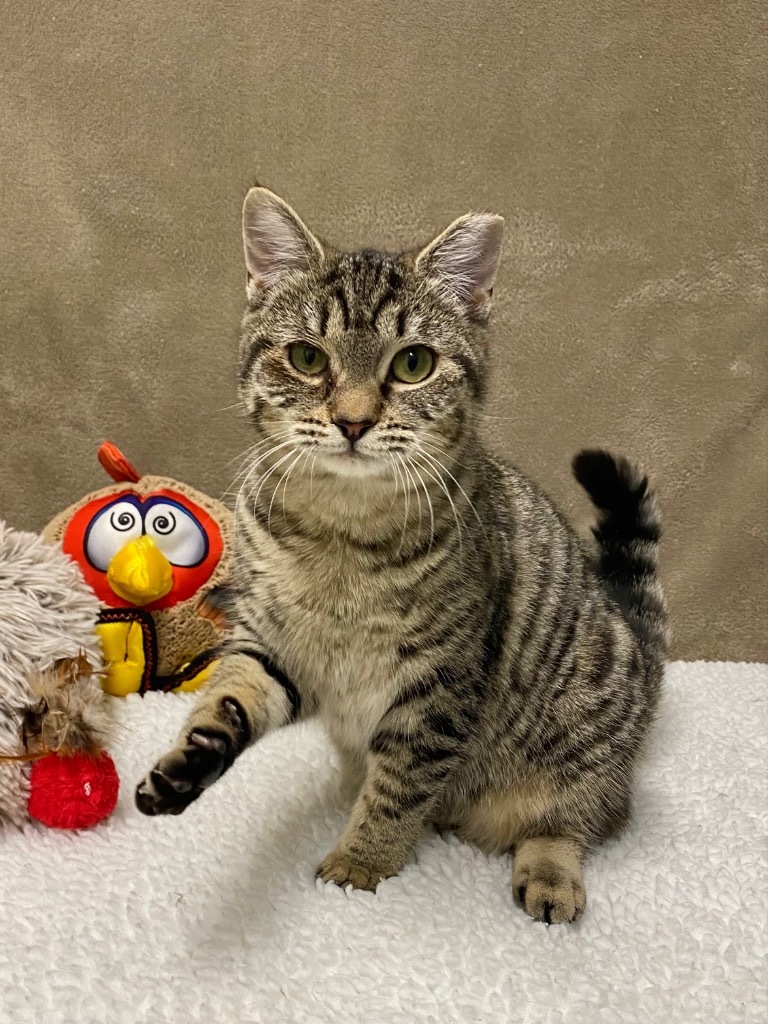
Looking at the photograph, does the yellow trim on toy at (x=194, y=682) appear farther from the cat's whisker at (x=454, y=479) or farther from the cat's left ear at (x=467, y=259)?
the cat's left ear at (x=467, y=259)

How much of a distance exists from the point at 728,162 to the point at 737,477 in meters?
0.62

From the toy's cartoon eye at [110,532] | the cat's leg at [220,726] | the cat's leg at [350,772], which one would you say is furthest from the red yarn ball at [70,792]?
the toy's cartoon eye at [110,532]

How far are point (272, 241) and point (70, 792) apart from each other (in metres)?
0.75

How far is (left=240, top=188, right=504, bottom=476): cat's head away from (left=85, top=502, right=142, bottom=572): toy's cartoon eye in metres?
0.49

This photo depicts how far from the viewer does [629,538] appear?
1.39 meters

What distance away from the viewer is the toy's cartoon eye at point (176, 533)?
4.73 ft

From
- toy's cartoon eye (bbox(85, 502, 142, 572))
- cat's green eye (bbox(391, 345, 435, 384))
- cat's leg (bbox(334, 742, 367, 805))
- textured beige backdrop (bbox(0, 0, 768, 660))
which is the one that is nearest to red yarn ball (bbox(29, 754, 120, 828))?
cat's leg (bbox(334, 742, 367, 805))

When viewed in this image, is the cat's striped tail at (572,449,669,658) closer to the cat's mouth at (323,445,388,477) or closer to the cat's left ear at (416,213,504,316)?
the cat's left ear at (416,213,504,316)

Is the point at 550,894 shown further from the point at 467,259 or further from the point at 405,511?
the point at 467,259

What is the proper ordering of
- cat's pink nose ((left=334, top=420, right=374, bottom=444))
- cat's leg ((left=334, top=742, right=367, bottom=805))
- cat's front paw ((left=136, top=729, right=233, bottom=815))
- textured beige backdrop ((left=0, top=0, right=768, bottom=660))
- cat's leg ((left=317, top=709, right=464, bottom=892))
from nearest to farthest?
1. cat's front paw ((left=136, top=729, right=233, bottom=815))
2. cat's pink nose ((left=334, top=420, right=374, bottom=444))
3. cat's leg ((left=317, top=709, right=464, bottom=892))
4. cat's leg ((left=334, top=742, right=367, bottom=805))
5. textured beige backdrop ((left=0, top=0, right=768, bottom=660))

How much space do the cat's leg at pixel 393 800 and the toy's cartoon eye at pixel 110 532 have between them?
0.64m

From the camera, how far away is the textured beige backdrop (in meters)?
1.54

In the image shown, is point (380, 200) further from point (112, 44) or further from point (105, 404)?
point (105, 404)

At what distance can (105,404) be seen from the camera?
1652 mm
